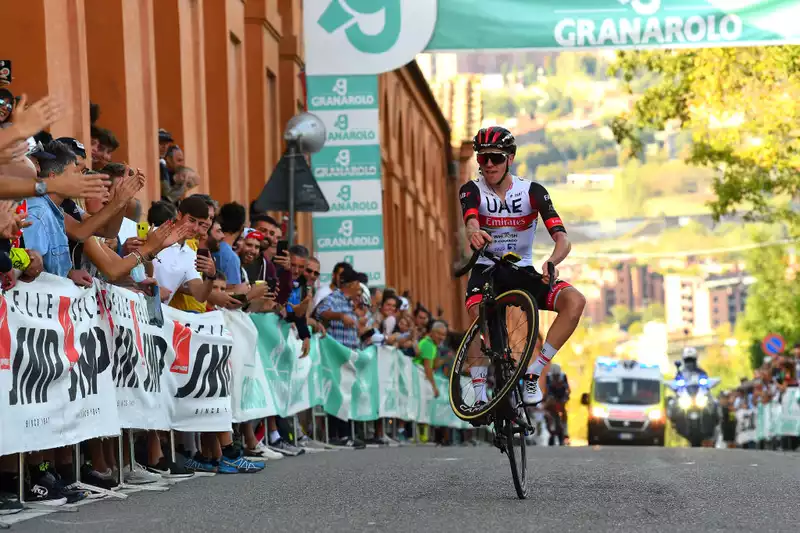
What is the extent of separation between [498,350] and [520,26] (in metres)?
10.8

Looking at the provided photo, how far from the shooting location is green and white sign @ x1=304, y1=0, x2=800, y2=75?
20.4m

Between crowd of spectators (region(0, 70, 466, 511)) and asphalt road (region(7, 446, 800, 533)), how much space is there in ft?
1.38

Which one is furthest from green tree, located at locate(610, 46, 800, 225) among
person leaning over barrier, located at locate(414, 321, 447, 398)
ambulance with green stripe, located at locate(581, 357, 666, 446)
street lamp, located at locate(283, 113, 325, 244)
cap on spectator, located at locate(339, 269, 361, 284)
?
street lamp, located at locate(283, 113, 325, 244)

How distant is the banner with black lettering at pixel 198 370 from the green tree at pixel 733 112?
20.6 meters

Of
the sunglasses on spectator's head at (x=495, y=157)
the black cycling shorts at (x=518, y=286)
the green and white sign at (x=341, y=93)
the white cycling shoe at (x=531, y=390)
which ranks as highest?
the green and white sign at (x=341, y=93)

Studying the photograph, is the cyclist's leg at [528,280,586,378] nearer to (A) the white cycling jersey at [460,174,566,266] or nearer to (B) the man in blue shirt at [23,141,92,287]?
(A) the white cycling jersey at [460,174,566,266]

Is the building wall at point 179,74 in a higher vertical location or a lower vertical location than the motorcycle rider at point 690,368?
higher

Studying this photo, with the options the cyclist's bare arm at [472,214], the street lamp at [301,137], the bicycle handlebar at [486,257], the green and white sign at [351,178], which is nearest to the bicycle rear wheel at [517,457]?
the bicycle handlebar at [486,257]

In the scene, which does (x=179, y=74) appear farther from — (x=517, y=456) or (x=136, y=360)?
(x=517, y=456)

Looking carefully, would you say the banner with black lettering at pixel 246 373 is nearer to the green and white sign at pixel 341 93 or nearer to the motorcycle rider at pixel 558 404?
the green and white sign at pixel 341 93

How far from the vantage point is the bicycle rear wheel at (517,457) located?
995cm

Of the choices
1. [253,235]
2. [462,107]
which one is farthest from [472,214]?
[462,107]

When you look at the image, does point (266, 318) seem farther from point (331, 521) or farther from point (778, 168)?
point (778, 168)

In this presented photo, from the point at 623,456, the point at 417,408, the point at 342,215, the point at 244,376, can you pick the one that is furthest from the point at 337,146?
the point at 244,376
